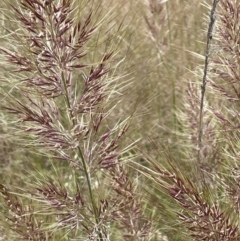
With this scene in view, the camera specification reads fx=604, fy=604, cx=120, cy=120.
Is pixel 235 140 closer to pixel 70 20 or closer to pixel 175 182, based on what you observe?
pixel 175 182

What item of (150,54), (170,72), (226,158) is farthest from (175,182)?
(150,54)

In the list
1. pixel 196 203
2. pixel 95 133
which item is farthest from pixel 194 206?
pixel 95 133

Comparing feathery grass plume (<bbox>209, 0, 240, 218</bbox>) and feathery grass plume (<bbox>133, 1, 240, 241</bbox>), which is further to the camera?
feathery grass plume (<bbox>209, 0, 240, 218</bbox>)

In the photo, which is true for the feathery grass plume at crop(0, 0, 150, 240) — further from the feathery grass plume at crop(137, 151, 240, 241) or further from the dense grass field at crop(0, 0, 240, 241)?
the feathery grass plume at crop(137, 151, 240, 241)

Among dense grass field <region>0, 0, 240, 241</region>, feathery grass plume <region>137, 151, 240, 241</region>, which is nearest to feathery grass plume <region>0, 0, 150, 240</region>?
dense grass field <region>0, 0, 240, 241</region>

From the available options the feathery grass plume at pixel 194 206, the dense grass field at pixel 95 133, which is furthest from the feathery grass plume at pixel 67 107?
the feathery grass plume at pixel 194 206

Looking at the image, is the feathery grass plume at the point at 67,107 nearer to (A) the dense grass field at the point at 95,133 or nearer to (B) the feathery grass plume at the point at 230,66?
(A) the dense grass field at the point at 95,133

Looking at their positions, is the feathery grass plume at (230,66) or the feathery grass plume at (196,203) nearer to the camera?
the feathery grass plume at (196,203)

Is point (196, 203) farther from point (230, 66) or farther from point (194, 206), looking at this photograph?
point (230, 66)
